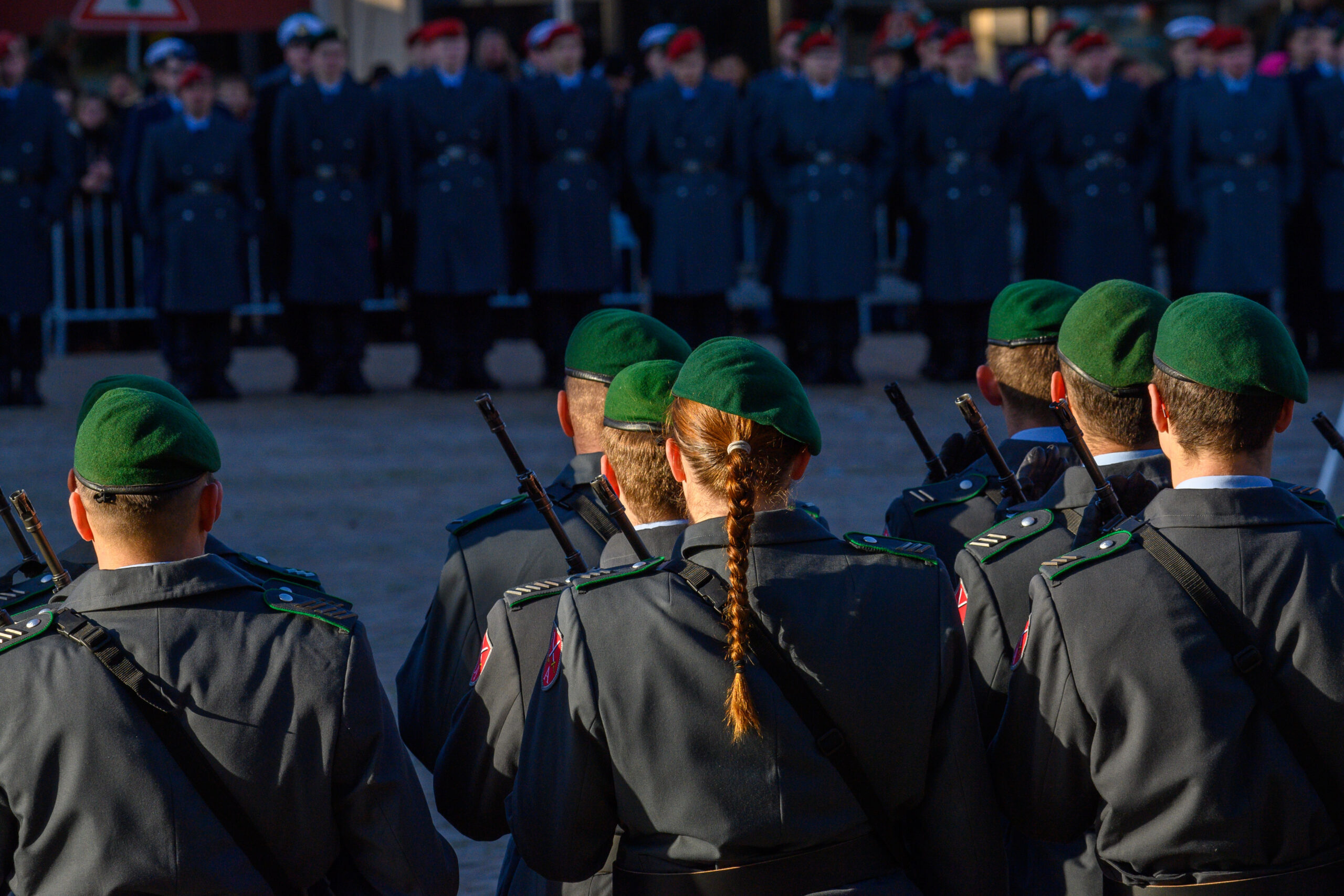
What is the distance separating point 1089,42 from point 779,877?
9525 mm

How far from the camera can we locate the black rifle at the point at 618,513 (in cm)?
270

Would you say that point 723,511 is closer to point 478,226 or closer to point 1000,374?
point 1000,374

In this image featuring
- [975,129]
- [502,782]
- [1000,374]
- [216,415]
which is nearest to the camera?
[502,782]

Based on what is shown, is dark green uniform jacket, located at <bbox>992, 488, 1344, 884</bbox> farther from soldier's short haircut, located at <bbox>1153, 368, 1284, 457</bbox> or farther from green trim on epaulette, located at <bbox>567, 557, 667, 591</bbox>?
green trim on epaulette, located at <bbox>567, 557, 667, 591</bbox>

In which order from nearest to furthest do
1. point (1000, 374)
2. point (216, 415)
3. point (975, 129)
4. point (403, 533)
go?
point (1000, 374), point (403, 533), point (216, 415), point (975, 129)

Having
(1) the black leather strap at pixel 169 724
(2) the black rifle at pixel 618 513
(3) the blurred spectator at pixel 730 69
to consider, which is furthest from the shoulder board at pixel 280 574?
(3) the blurred spectator at pixel 730 69

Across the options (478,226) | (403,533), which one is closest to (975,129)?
(478,226)

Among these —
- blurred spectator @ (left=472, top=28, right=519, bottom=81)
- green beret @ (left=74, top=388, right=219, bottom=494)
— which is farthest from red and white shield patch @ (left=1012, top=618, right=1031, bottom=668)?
blurred spectator @ (left=472, top=28, right=519, bottom=81)

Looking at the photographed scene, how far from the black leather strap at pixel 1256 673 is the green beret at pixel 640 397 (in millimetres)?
844

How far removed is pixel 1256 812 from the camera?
2.35 metres

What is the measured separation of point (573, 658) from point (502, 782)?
39cm

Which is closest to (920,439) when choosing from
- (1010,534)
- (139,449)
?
(1010,534)

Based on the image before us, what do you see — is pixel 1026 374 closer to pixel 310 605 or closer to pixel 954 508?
pixel 954 508

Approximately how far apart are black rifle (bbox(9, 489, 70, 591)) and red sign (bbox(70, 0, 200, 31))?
34.8 ft
